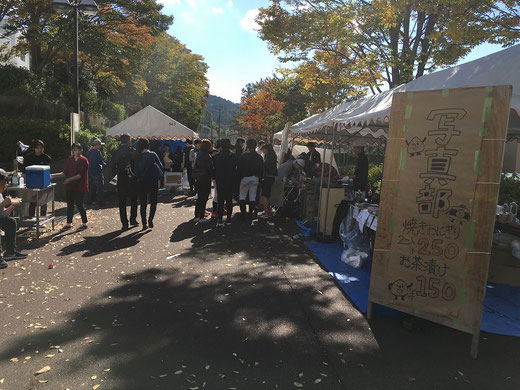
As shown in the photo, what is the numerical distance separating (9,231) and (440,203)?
18.6ft

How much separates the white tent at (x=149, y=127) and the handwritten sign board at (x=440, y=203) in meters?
11.9

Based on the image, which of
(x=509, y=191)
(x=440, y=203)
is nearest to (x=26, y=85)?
(x=440, y=203)

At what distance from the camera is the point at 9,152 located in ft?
48.0

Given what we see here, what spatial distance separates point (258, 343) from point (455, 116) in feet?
8.88

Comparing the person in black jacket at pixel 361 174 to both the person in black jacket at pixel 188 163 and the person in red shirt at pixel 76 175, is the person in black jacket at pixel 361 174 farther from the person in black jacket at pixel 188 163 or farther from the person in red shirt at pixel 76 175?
the person in black jacket at pixel 188 163

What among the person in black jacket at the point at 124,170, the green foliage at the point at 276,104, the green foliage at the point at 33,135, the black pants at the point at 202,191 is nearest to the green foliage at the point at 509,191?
the black pants at the point at 202,191

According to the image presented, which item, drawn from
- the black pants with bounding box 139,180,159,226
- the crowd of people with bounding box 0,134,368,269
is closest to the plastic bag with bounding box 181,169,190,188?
the crowd of people with bounding box 0,134,368,269

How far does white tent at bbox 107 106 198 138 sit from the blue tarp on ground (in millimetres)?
9875

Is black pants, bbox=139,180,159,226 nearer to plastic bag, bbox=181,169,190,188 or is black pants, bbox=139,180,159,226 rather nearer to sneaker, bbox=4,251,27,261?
sneaker, bbox=4,251,27,261

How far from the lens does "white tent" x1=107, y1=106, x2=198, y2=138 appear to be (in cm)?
1415

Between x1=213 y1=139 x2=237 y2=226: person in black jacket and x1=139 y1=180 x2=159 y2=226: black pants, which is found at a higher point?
x1=213 y1=139 x2=237 y2=226: person in black jacket

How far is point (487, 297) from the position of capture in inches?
184

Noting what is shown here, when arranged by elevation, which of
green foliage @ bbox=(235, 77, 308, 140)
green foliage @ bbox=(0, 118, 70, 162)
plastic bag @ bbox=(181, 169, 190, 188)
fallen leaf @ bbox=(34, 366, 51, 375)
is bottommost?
fallen leaf @ bbox=(34, 366, 51, 375)

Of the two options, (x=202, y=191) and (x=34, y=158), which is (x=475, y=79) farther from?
(x=34, y=158)
